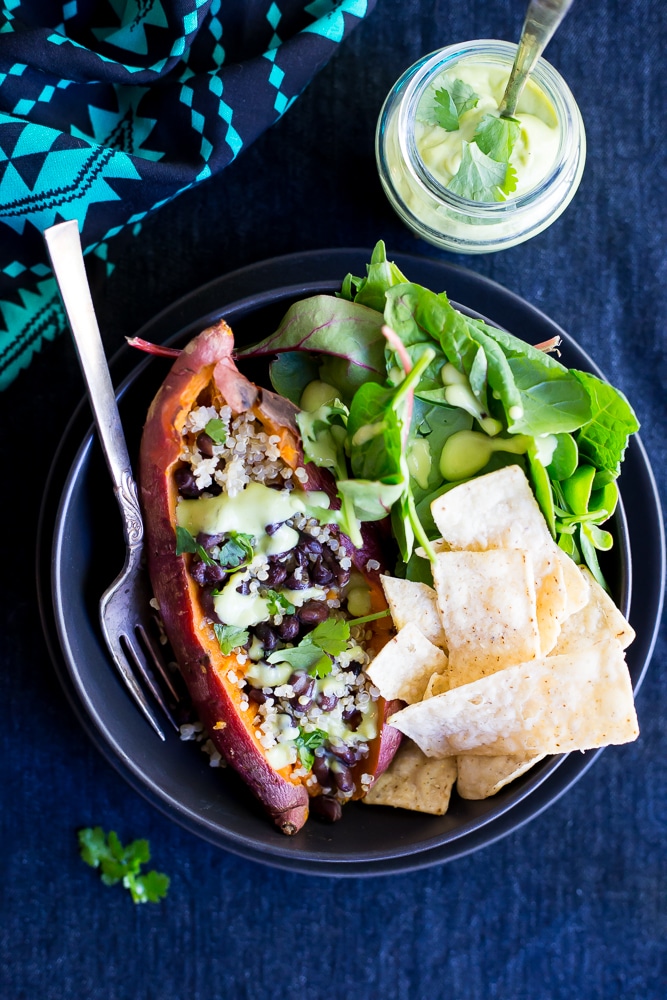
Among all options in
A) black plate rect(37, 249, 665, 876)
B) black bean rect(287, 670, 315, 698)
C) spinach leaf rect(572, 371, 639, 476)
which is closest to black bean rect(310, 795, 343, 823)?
black plate rect(37, 249, 665, 876)

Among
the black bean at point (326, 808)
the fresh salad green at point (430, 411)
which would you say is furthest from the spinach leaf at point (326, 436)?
the black bean at point (326, 808)

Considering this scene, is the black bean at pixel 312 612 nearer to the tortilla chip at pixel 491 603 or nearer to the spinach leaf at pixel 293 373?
the tortilla chip at pixel 491 603

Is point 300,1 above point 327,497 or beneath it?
above

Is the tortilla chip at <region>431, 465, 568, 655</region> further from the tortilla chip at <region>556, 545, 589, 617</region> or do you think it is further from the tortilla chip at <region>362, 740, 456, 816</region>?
the tortilla chip at <region>362, 740, 456, 816</region>

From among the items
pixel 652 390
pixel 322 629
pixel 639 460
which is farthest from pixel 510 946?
pixel 652 390

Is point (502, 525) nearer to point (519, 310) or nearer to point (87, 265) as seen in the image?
point (519, 310)

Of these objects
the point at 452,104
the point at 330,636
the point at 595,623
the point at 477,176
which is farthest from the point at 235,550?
the point at 452,104

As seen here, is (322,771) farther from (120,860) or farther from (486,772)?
(120,860)
